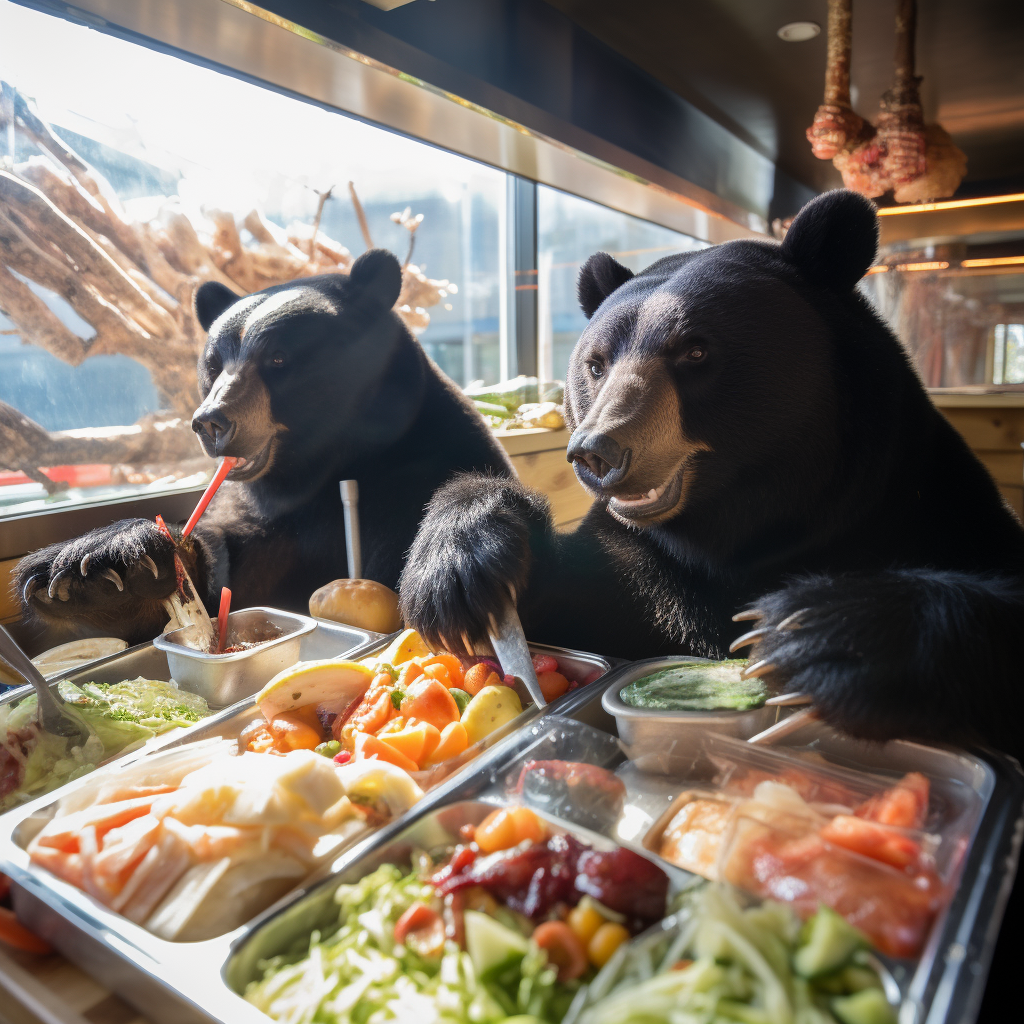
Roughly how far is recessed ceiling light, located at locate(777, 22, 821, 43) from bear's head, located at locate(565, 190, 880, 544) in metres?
1.64

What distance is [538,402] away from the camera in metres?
3.09

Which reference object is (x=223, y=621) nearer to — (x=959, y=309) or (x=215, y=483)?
(x=215, y=483)

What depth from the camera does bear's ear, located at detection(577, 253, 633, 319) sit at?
51.0 inches

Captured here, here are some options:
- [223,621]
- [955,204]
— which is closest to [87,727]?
[223,621]

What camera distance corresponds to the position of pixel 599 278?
4.28 feet

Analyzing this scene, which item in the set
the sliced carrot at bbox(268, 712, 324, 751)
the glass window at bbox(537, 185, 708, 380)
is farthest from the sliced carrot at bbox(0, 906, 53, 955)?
the glass window at bbox(537, 185, 708, 380)

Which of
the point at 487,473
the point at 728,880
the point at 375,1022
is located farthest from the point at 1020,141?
the point at 375,1022

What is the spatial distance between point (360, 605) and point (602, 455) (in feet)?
2.00

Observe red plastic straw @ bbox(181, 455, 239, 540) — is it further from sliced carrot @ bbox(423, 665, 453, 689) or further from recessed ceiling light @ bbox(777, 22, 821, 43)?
recessed ceiling light @ bbox(777, 22, 821, 43)

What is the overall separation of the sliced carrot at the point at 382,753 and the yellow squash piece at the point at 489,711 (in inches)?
3.7

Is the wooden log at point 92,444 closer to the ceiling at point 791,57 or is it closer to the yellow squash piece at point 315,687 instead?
the yellow squash piece at point 315,687

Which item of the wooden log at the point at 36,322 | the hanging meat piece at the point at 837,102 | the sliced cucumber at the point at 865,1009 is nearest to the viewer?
the sliced cucumber at the point at 865,1009

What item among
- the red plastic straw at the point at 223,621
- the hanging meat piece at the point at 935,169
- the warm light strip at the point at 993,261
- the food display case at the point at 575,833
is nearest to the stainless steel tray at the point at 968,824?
the food display case at the point at 575,833

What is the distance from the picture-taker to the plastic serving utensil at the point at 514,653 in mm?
976
